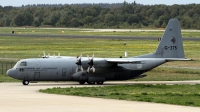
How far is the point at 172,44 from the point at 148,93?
12.6 m

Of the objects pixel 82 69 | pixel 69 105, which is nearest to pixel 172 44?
pixel 82 69

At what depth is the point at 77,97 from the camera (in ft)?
120

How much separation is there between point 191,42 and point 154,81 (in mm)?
56111

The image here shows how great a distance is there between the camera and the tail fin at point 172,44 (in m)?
50.5

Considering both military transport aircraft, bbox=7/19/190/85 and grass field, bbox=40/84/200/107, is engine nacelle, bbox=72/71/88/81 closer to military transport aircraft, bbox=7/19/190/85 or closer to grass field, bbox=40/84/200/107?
military transport aircraft, bbox=7/19/190/85

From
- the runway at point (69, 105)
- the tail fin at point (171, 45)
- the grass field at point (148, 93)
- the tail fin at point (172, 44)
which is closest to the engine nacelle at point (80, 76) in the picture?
the tail fin at point (171, 45)

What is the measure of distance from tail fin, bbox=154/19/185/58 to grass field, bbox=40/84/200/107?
6.60m

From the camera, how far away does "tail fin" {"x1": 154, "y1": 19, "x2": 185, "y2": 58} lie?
50.5 meters

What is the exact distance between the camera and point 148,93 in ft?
128

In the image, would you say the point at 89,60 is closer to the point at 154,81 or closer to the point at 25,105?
the point at 154,81

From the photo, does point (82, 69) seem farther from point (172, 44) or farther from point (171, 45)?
point (172, 44)

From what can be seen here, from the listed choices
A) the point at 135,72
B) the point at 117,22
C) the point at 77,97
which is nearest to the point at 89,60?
the point at 135,72

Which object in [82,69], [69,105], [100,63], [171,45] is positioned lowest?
[69,105]

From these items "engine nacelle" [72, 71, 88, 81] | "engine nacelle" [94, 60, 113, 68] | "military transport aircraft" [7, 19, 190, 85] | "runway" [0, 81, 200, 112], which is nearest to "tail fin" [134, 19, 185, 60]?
"military transport aircraft" [7, 19, 190, 85]
